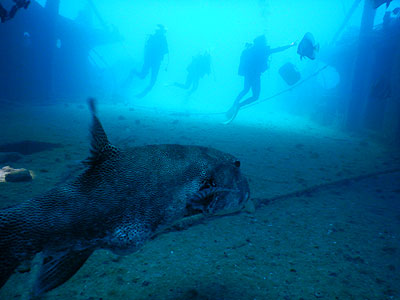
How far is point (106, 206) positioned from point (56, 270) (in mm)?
304

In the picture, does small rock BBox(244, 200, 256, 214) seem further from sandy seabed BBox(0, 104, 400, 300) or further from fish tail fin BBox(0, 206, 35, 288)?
fish tail fin BBox(0, 206, 35, 288)

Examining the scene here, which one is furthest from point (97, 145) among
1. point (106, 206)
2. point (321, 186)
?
point (321, 186)

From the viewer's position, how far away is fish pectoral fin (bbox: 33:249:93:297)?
0.86 meters

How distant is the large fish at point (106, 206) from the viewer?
781 mm

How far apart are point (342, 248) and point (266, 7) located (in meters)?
63.8

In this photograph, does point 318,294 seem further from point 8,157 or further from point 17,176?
point 8,157

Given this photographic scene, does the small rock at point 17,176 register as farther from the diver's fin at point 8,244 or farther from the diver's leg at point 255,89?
the diver's leg at point 255,89

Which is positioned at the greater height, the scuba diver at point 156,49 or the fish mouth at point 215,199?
the scuba diver at point 156,49

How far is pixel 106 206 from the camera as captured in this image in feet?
2.95

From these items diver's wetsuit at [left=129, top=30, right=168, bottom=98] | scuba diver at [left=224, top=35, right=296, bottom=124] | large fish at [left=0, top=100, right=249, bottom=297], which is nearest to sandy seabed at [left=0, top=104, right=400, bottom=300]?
large fish at [left=0, top=100, right=249, bottom=297]

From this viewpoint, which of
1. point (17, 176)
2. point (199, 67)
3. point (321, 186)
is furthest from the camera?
point (199, 67)

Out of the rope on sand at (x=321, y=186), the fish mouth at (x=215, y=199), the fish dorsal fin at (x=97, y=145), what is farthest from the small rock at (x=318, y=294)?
the fish dorsal fin at (x=97, y=145)

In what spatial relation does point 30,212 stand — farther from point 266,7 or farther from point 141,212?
point 266,7

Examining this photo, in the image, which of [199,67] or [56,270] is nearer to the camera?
[56,270]
